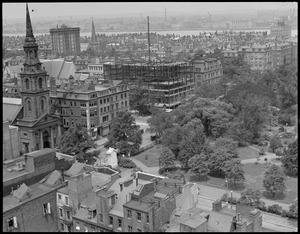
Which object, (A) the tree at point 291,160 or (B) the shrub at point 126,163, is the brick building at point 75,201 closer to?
(B) the shrub at point 126,163

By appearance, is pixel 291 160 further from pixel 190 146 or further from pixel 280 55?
pixel 280 55

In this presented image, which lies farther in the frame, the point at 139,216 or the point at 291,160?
the point at 291,160

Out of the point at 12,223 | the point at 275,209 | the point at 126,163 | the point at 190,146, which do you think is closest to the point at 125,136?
the point at 126,163

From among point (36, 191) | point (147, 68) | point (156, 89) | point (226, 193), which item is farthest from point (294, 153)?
point (147, 68)

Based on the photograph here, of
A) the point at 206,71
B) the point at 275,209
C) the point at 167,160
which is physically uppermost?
the point at 206,71

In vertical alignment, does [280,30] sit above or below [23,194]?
above

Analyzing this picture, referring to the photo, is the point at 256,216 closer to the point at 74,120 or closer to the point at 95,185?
the point at 95,185

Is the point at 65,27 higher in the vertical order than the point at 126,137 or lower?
higher

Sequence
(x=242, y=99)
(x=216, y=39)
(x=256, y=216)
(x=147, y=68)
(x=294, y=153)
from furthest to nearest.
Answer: (x=216, y=39)
(x=147, y=68)
(x=242, y=99)
(x=294, y=153)
(x=256, y=216)
